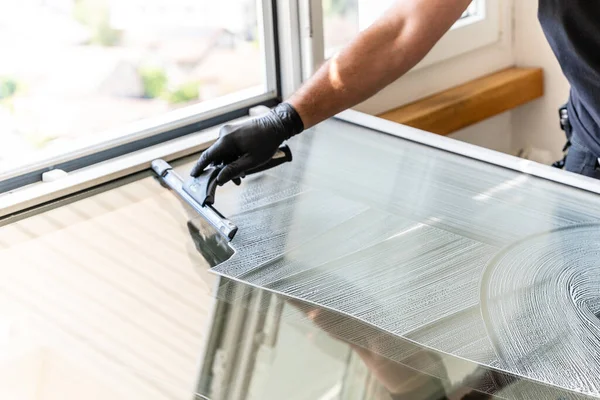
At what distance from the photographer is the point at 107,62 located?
78.9 inches

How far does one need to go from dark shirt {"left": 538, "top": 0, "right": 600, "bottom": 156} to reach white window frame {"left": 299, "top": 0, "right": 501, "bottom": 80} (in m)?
0.54

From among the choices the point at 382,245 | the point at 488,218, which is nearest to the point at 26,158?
the point at 382,245

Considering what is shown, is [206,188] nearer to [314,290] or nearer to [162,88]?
[314,290]

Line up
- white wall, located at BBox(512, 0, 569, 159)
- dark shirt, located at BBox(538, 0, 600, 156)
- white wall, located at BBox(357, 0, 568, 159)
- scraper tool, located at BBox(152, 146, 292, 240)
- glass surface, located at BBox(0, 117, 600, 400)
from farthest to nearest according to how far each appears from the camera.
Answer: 1. white wall, located at BBox(512, 0, 569, 159)
2. white wall, located at BBox(357, 0, 568, 159)
3. dark shirt, located at BBox(538, 0, 600, 156)
4. scraper tool, located at BBox(152, 146, 292, 240)
5. glass surface, located at BBox(0, 117, 600, 400)

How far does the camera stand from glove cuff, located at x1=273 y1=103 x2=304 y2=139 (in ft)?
4.45

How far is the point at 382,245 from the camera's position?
1.18 m

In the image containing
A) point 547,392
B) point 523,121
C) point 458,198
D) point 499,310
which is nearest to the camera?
point 547,392

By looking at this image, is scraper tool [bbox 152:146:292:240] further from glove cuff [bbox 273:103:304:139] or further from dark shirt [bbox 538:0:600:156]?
dark shirt [bbox 538:0:600:156]

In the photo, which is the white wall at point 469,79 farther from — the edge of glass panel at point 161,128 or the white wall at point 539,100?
the edge of glass panel at point 161,128

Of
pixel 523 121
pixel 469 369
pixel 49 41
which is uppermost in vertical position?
pixel 49 41

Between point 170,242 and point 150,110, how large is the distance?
65cm

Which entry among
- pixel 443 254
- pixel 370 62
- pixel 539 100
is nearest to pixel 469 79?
pixel 539 100

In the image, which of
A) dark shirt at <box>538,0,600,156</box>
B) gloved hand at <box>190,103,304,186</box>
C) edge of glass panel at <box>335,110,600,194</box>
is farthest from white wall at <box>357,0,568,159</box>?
gloved hand at <box>190,103,304,186</box>

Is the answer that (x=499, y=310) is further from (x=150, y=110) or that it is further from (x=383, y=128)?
(x=150, y=110)
